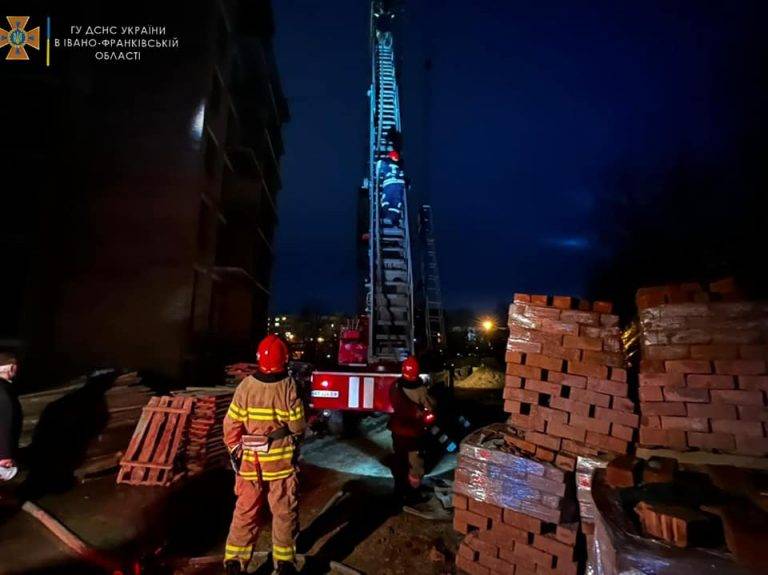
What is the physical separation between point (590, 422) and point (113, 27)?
38.1 feet

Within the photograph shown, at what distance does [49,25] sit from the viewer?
8.99m

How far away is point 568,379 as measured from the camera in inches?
141

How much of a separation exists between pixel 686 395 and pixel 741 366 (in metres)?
0.40

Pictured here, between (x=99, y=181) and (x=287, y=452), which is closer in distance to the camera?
(x=287, y=452)

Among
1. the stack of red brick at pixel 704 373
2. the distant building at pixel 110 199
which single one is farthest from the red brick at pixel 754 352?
the distant building at pixel 110 199

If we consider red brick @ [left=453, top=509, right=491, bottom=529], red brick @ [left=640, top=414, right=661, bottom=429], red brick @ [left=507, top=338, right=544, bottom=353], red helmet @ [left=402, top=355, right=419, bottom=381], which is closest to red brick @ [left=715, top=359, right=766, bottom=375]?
red brick @ [left=640, top=414, right=661, bottom=429]

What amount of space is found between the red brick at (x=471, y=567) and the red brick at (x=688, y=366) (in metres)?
2.26

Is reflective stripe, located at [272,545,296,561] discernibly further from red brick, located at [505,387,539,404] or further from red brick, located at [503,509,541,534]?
red brick, located at [505,387,539,404]

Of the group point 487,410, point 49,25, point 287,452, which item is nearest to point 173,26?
point 49,25

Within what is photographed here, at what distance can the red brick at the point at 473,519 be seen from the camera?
370 cm

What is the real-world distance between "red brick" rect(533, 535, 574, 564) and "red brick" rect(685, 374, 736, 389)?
1.57 meters

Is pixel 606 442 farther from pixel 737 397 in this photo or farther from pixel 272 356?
pixel 272 356

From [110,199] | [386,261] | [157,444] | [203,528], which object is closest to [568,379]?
[203,528]

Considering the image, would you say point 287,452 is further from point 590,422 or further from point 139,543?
point 590,422
